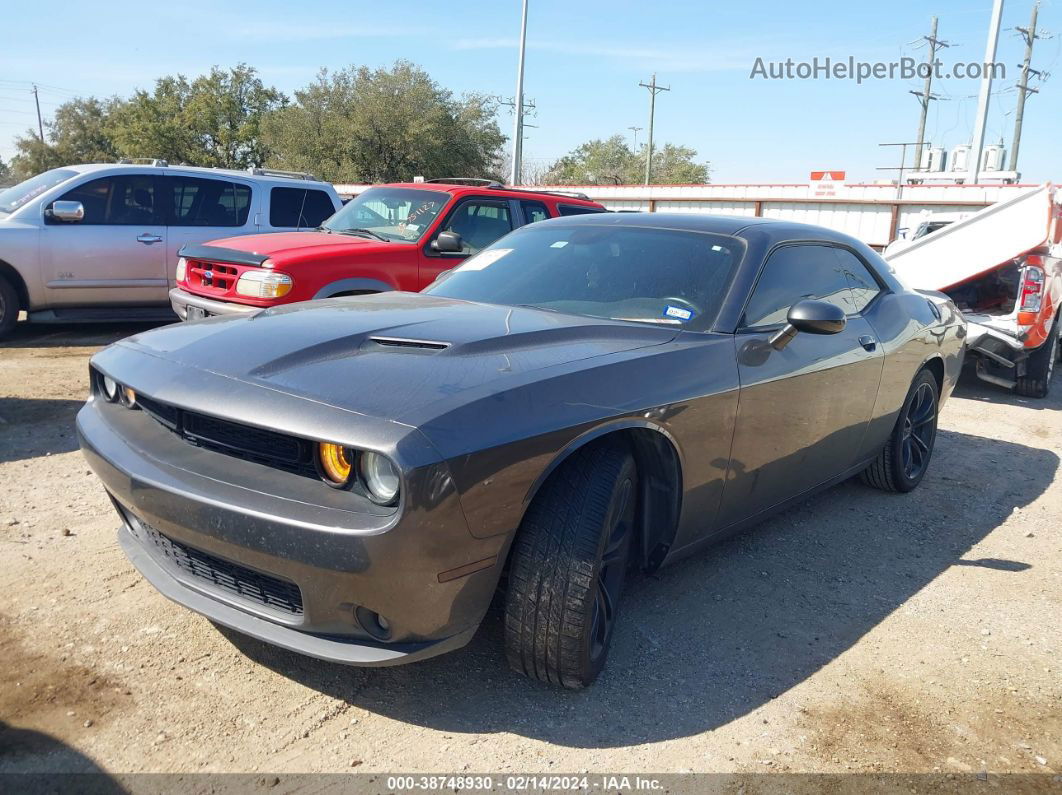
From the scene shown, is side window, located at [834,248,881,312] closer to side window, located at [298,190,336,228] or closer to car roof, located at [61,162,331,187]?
side window, located at [298,190,336,228]

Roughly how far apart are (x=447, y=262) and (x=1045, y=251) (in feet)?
18.3

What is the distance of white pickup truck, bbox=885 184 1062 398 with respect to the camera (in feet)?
26.0

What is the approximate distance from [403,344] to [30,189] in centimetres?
772

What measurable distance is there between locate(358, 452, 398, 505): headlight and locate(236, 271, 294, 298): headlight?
4.36m

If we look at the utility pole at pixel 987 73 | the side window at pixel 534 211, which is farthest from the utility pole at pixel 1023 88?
the side window at pixel 534 211

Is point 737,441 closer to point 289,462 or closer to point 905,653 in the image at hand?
point 905,653

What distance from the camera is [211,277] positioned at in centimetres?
689

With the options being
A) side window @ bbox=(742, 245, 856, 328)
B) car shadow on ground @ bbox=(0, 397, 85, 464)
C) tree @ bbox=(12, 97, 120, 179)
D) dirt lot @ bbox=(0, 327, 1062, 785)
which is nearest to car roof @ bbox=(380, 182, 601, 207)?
car shadow on ground @ bbox=(0, 397, 85, 464)

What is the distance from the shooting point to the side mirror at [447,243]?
6945mm

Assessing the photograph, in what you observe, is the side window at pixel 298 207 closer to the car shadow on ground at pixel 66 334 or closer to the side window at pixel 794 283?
the car shadow on ground at pixel 66 334

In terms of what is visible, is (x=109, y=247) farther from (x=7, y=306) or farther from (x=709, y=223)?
(x=709, y=223)

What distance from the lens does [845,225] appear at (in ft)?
70.4

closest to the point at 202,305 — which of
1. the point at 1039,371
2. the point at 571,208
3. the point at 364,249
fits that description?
the point at 364,249

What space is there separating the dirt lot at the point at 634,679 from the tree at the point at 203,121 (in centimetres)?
4241
